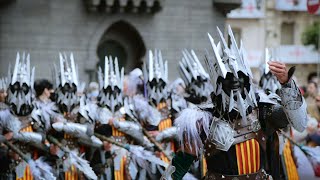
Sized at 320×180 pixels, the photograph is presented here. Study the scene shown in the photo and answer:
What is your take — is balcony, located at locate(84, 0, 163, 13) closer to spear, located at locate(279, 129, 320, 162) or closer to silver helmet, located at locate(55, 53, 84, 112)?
silver helmet, located at locate(55, 53, 84, 112)

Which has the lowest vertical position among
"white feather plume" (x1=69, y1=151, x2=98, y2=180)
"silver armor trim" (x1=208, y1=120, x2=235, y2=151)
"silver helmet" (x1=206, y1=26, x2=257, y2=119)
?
"white feather plume" (x1=69, y1=151, x2=98, y2=180)

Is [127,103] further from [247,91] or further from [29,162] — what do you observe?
[247,91]

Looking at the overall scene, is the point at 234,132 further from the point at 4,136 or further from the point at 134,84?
the point at 134,84

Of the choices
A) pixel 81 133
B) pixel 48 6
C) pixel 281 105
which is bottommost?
pixel 81 133

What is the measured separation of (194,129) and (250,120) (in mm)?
445

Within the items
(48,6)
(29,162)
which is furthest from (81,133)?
(48,6)

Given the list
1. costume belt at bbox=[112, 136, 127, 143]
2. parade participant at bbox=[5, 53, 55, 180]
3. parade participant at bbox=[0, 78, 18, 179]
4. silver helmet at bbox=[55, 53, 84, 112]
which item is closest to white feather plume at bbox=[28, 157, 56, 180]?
parade participant at bbox=[5, 53, 55, 180]

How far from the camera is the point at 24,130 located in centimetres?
898

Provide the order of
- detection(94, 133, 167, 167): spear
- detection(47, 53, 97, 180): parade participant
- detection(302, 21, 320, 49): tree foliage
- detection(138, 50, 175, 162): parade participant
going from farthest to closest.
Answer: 1. detection(302, 21, 320, 49): tree foliage
2. detection(138, 50, 175, 162): parade participant
3. detection(94, 133, 167, 167): spear
4. detection(47, 53, 97, 180): parade participant

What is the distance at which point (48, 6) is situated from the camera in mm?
18844

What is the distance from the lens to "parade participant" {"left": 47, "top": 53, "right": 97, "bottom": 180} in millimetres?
9234

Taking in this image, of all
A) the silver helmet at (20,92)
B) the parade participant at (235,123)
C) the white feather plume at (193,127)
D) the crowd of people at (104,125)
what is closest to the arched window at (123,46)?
the crowd of people at (104,125)

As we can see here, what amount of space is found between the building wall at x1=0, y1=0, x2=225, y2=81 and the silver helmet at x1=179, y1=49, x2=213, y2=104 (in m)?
7.29

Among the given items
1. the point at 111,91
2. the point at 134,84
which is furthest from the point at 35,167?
the point at 134,84
